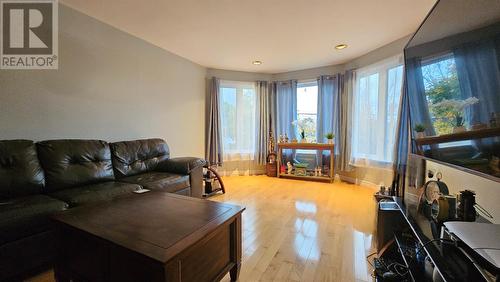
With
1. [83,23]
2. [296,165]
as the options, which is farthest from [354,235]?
[83,23]

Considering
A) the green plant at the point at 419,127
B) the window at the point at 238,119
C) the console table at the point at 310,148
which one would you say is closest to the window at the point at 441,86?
the green plant at the point at 419,127

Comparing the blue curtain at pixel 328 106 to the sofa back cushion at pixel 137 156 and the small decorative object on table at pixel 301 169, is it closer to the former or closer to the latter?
the small decorative object on table at pixel 301 169

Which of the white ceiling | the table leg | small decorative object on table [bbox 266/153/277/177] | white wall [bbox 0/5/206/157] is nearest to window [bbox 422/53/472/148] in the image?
the white ceiling

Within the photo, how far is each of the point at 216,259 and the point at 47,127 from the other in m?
2.14

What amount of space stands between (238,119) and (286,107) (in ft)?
3.50

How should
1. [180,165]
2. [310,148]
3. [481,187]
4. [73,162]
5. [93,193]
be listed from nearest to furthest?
[481,187] → [93,193] → [73,162] → [180,165] → [310,148]

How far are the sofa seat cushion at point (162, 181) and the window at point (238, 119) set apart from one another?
1.96m

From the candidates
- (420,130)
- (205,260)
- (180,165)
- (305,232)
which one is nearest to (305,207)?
(305,232)

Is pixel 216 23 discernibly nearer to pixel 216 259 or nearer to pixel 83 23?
pixel 83 23

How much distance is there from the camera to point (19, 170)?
1.62 m

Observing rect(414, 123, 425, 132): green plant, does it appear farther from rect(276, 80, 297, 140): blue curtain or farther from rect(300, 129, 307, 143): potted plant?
rect(276, 80, 297, 140): blue curtain

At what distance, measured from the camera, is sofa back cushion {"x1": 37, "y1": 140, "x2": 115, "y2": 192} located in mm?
1819

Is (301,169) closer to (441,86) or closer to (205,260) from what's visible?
(441,86)

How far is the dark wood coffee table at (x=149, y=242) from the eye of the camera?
0.93 meters
